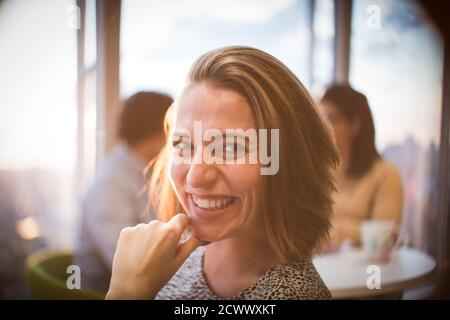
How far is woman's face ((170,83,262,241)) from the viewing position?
133cm

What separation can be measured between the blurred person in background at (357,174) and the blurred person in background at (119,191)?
61cm

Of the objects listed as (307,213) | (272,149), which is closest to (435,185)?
(307,213)

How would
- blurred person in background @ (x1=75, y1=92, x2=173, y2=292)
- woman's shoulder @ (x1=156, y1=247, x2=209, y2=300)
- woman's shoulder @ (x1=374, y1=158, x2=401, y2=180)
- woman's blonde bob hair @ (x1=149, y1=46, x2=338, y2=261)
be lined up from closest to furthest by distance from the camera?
woman's blonde bob hair @ (x1=149, y1=46, x2=338, y2=261), woman's shoulder @ (x1=156, y1=247, x2=209, y2=300), blurred person in background @ (x1=75, y1=92, x2=173, y2=292), woman's shoulder @ (x1=374, y1=158, x2=401, y2=180)

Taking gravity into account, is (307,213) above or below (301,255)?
above

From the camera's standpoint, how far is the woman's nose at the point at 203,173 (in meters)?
1.35

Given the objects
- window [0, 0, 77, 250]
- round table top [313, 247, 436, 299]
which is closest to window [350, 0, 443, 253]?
round table top [313, 247, 436, 299]

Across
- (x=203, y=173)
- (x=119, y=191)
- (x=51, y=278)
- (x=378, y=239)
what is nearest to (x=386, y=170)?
(x=378, y=239)

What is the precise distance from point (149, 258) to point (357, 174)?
0.85 m

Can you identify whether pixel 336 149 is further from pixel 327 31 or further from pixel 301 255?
pixel 327 31

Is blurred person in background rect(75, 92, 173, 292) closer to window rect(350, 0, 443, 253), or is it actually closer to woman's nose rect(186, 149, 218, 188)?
woman's nose rect(186, 149, 218, 188)

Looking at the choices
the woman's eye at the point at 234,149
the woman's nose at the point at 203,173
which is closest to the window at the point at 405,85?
the woman's eye at the point at 234,149

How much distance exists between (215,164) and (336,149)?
1.33ft

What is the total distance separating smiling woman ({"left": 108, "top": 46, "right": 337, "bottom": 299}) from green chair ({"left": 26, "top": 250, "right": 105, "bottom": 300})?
0.24 m

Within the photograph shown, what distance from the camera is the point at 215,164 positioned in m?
1.36
